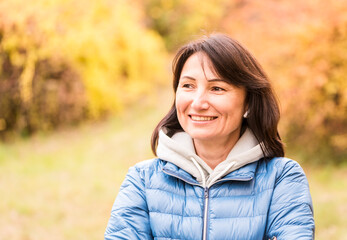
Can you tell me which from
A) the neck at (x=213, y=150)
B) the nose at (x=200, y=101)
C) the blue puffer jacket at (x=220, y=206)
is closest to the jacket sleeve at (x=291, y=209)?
the blue puffer jacket at (x=220, y=206)

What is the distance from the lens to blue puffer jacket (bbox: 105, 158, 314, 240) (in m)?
1.84

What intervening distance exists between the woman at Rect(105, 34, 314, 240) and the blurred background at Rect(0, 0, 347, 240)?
1.95 metres

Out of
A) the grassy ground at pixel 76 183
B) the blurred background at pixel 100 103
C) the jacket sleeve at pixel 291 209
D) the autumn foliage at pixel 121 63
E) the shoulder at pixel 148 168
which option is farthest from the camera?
the autumn foliage at pixel 121 63

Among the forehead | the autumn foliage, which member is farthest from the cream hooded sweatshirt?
the autumn foliage

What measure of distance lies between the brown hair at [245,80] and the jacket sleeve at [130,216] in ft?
1.15

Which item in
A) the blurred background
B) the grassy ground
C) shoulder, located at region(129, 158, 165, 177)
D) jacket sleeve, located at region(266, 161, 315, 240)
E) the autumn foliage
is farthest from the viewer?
the autumn foliage

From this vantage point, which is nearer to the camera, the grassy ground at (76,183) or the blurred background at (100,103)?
the grassy ground at (76,183)

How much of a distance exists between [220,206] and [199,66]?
56cm

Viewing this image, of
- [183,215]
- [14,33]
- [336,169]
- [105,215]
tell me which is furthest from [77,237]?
[14,33]

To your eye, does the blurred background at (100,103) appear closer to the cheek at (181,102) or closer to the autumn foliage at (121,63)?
the autumn foliage at (121,63)

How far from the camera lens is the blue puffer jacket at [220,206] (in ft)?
6.04

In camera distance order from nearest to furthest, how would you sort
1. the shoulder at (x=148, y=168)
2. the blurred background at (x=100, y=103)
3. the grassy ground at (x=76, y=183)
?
the shoulder at (x=148, y=168) < the grassy ground at (x=76, y=183) < the blurred background at (x=100, y=103)

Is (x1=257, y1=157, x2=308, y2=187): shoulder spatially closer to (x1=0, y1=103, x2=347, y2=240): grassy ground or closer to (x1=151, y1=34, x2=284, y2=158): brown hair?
(x1=151, y1=34, x2=284, y2=158): brown hair

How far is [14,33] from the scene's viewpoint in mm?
7891
